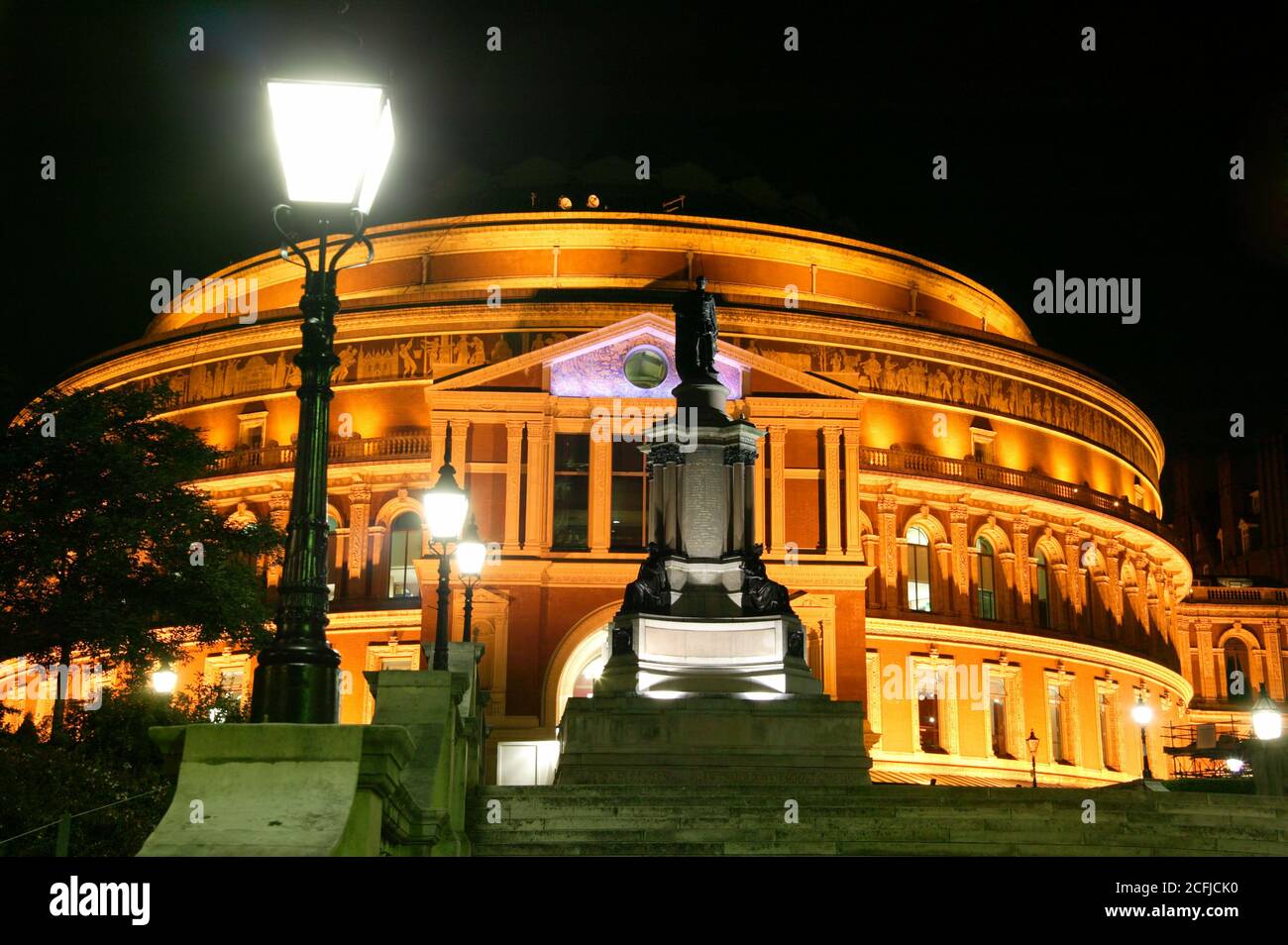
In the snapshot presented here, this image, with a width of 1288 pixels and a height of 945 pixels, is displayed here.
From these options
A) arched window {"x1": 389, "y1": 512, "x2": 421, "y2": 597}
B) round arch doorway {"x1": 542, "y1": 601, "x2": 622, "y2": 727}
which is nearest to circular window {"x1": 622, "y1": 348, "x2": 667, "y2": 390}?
round arch doorway {"x1": 542, "y1": 601, "x2": 622, "y2": 727}

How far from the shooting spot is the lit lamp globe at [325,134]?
1005 cm

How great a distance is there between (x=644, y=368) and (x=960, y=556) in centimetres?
1743

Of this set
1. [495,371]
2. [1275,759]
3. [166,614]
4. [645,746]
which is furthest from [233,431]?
[1275,759]

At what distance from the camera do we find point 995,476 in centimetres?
6075

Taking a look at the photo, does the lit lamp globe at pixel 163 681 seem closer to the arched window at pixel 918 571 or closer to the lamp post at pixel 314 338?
the lamp post at pixel 314 338

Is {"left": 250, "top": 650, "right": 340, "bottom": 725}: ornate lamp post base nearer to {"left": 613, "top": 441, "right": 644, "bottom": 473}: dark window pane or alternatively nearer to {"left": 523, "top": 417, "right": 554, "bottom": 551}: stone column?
{"left": 523, "top": 417, "right": 554, "bottom": 551}: stone column

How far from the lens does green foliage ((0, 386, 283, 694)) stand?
3419 centimetres

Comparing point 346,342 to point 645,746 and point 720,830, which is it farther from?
point 720,830

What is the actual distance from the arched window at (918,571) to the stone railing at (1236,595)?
1057 inches

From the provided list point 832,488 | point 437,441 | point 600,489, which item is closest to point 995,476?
point 832,488

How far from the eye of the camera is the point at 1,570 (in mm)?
34062

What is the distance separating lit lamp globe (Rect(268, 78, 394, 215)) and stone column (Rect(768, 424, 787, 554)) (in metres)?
37.4

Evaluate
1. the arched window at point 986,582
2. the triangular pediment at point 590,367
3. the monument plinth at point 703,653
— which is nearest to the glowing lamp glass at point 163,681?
the monument plinth at point 703,653
